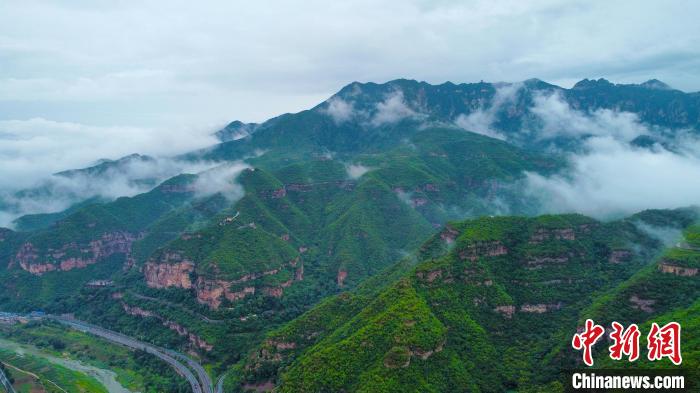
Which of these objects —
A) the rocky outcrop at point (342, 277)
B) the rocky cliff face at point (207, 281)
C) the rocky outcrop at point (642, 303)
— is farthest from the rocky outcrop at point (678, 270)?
the rocky cliff face at point (207, 281)

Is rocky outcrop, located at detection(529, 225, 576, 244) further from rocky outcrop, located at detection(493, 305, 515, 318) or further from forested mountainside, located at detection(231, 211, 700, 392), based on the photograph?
rocky outcrop, located at detection(493, 305, 515, 318)

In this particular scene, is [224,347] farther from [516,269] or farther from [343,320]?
[516,269]

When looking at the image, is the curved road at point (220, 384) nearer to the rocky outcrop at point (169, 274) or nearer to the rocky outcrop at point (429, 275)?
the rocky outcrop at point (169, 274)

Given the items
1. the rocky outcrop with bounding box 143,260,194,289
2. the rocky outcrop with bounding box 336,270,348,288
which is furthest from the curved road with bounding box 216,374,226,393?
the rocky outcrop with bounding box 336,270,348,288

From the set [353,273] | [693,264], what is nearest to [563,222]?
[693,264]

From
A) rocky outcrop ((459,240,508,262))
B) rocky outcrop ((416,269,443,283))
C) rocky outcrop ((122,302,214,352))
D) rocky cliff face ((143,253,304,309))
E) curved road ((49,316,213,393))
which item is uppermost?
rocky outcrop ((459,240,508,262))
